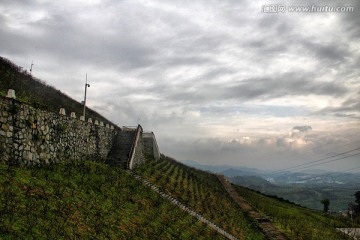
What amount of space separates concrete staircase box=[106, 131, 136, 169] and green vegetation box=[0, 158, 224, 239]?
899cm

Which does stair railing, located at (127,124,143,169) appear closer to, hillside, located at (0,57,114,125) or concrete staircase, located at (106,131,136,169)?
concrete staircase, located at (106,131,136,169)

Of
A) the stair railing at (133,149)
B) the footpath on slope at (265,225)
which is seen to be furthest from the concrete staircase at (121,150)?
the footpath on slope at (265,225)

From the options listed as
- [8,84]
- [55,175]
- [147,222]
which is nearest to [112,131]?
[8,84]

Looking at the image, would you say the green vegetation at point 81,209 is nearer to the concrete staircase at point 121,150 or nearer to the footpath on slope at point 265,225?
the footpath on slope at point 265,225

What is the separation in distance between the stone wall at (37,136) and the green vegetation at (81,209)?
887 mm

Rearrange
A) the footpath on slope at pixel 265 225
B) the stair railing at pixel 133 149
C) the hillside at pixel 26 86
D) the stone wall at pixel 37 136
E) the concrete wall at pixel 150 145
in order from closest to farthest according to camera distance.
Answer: the stone wall at pixel 37 136, the footpath on slope at pixel 265 225, the stair railing at pixel 133 149, the hillside at pixel 26 86, the concrete wall at pixel 150 145

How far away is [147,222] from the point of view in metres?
14.1

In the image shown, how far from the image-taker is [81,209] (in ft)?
38.7

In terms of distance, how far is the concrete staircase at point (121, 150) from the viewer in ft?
95.9

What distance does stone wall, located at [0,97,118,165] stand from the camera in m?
14.3

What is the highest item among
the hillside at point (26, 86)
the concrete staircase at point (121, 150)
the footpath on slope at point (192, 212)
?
the hillside at point (26, 86)

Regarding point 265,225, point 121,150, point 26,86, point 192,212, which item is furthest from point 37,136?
point 26,86

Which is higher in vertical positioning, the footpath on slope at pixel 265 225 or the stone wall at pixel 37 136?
the stone wall at pixel 37 136

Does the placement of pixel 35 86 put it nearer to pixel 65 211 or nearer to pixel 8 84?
pixel 8 84
